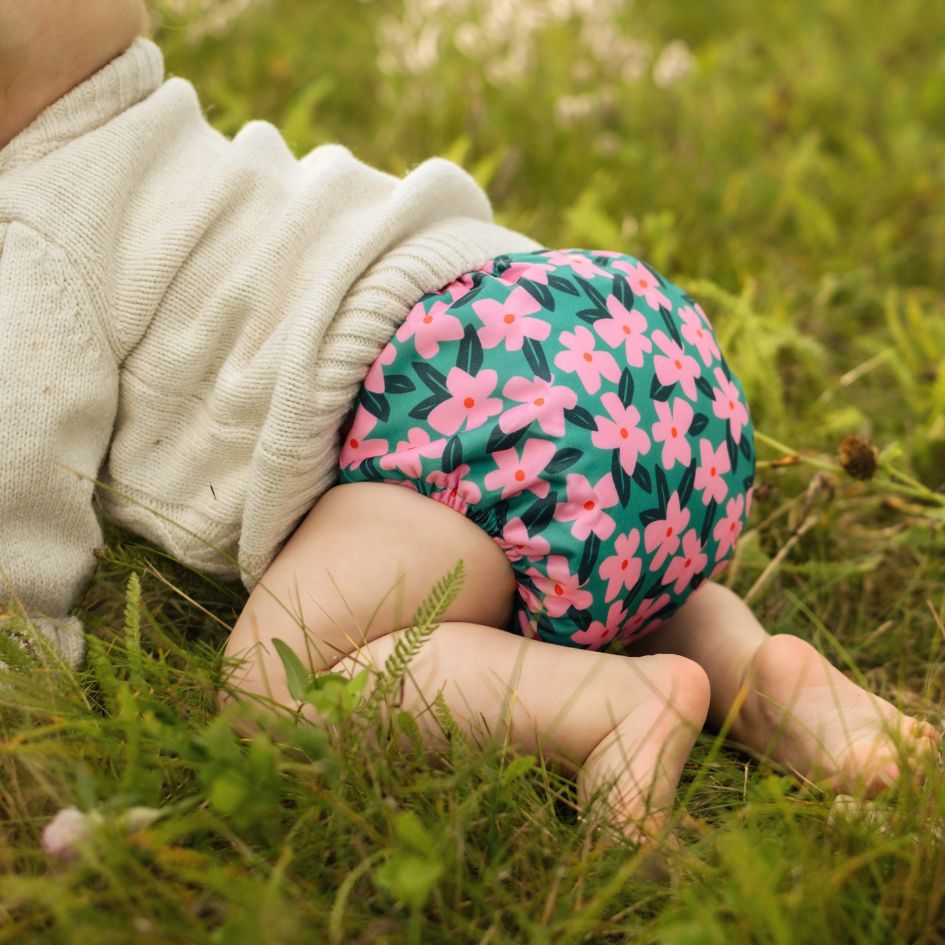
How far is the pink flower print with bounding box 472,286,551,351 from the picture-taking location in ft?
4.37

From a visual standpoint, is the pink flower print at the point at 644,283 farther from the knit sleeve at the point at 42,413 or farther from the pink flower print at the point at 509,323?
the knit sleeve at the point at 42,413

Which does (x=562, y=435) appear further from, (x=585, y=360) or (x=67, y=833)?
(x=67, y=833)

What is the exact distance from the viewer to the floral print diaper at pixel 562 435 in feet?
4.24

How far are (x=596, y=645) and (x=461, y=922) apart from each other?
47cm

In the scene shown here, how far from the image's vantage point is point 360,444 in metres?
1.38

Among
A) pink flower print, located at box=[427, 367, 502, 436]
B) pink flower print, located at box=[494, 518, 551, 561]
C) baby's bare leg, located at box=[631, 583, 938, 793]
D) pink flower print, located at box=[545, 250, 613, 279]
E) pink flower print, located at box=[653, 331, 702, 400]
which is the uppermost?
pink flower print, located at box=[545, 250, 613, 279]

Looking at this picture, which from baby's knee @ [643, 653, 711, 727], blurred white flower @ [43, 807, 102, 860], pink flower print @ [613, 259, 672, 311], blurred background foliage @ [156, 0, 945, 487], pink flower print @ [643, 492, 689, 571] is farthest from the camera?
blurred background foliage @ [156, 0, 945, 487]

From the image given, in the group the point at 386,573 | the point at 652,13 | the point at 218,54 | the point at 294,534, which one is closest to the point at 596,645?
the point at 386,573

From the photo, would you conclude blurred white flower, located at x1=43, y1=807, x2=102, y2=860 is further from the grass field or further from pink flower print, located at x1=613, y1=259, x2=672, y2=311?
pink flower print, located at x1=613, y1=259, x2=672, y2=311

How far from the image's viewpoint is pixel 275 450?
1.35m

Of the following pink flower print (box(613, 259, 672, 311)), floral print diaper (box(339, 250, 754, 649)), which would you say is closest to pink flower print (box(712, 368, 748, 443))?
floral print diaper (box(339, 250, 754, 649))

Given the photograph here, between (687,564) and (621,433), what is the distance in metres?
0.22

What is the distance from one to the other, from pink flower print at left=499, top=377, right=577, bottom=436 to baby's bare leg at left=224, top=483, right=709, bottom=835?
140 mm

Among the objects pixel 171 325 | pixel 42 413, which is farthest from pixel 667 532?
pixel 42 413
